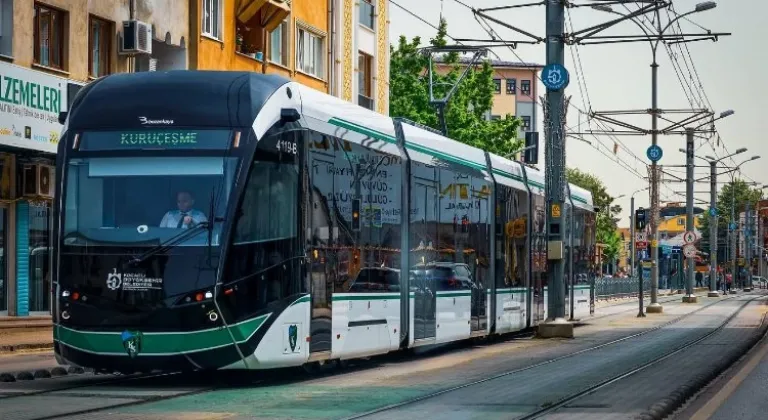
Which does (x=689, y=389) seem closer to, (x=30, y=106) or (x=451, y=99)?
(x=30, y=106)

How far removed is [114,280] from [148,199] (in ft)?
2.90

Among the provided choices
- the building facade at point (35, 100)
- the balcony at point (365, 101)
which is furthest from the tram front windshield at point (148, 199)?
the balcony at point (365, 101)

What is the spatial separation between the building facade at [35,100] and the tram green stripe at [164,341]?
11.7 metres

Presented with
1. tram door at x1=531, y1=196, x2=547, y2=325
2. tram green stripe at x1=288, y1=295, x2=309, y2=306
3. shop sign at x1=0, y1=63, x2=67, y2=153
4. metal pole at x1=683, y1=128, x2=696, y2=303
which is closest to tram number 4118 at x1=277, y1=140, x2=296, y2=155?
tram green stripe at x1=288, y1=295, x2=309, y2=306

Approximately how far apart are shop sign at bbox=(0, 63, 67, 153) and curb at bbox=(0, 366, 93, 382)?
8241mm

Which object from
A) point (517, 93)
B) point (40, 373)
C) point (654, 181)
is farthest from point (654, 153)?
point (517, 93)

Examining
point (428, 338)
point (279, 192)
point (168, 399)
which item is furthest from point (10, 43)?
point (168, 399)

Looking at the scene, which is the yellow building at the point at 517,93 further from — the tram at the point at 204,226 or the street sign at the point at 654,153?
the tram at the point at 204,226

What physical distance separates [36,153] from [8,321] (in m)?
3.12

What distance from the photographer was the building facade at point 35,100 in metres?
28.7

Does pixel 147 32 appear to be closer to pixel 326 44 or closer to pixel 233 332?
pixel 326 44

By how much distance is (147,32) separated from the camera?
32.9m

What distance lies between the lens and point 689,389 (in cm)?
1741

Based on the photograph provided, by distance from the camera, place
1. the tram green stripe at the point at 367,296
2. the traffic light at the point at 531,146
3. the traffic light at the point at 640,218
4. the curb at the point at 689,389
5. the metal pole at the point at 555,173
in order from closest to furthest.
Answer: the curb at the point at 689,389, the tram green stripe at the point at 367,296, the metal pole at the point at 555,173, the traffic light at the point at 531,146, the traffic light at the point at 640,218
